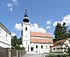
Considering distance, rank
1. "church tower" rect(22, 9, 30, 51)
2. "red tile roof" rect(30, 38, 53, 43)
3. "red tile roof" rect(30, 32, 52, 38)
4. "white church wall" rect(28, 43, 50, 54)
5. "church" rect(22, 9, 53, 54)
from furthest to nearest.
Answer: "red tile roof" rect(30, 32, 52, 38) → "red tile roof" rect(30, 38, 53, 43) → "white church wall" rect(28, 43, 50, 54) → "church tower" rect(22, 9, 30, 51) → "church" rect(22, 9, 53, 54)

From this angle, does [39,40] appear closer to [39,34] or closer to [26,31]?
[39,34]

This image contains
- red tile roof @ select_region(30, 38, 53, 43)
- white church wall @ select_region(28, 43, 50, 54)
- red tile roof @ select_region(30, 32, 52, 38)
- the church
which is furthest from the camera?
red tile roof @ select_region(30, 32, 52, 38)

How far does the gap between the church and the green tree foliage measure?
12.4ft

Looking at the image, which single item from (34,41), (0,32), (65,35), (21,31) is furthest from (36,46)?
(0,32)

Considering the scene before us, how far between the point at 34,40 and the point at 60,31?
13.6 m

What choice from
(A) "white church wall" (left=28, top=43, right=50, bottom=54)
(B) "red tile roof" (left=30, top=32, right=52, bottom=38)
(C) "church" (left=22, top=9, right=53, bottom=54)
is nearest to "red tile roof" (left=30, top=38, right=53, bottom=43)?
(C) "church" (left=22, top=9, right=53, bottom=54)

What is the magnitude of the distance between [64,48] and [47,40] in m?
21.9

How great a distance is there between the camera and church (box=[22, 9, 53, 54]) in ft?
305

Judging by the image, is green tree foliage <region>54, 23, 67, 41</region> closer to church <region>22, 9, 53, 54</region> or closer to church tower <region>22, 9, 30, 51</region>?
church <region>22, 9, 53, 54</region>

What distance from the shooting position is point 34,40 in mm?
97250

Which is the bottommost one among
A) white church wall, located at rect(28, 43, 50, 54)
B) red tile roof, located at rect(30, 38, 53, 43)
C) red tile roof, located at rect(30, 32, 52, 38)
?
white church wall, located at rect(28, 43, 50, 54)

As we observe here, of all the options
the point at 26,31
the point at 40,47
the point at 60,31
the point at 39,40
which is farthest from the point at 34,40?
the point at 60,31

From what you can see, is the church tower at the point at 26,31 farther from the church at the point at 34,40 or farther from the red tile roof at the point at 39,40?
the red tile roof at the point at 39,40

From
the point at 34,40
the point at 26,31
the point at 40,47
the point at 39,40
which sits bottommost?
the point at 40,47
